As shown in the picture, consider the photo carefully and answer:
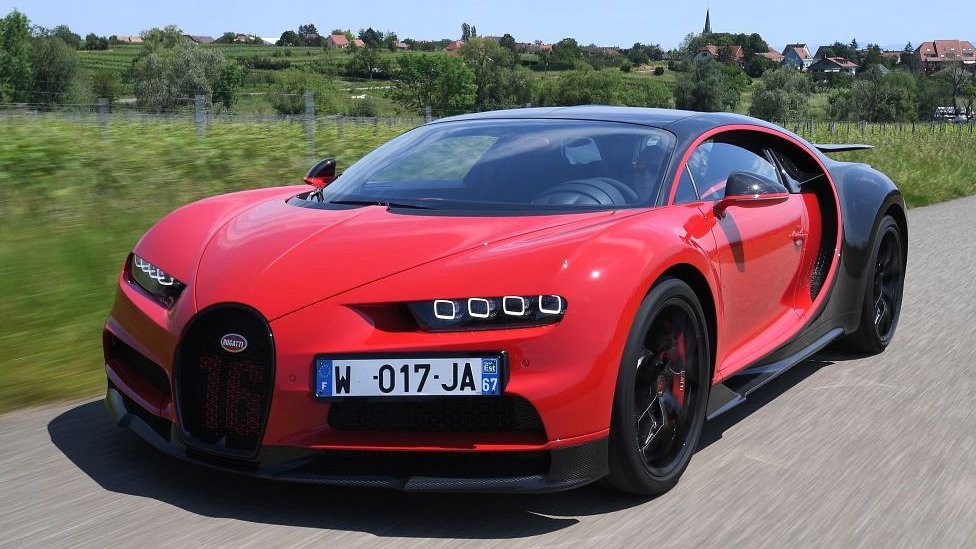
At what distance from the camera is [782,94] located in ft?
207

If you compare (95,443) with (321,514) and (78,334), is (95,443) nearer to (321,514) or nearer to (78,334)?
(321,514)

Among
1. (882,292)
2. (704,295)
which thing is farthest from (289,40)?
(704,295)

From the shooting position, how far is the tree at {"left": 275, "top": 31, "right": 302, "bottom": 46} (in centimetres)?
13525

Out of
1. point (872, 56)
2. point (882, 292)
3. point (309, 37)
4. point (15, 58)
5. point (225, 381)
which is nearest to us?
point (225, 381)

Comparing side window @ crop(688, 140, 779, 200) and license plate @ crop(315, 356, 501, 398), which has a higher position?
side window @ crop(688, 140, 779, 200)

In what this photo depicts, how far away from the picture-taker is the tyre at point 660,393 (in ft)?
10.5

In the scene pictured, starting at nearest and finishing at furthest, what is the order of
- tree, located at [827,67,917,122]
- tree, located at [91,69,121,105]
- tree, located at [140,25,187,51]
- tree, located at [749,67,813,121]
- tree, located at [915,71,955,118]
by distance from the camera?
tree, located at [91,69,121,105]
tree, located at [749,67,813,121]
tree, located at [827,67,917,122]
tree, located at [915,71,955,118]
tree, located at [140,25,187,51]

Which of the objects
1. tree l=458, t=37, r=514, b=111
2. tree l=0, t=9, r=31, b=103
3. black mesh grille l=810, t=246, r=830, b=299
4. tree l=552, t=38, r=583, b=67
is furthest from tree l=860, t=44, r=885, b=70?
black mesh grille l=810, t=246, r=830, b=299

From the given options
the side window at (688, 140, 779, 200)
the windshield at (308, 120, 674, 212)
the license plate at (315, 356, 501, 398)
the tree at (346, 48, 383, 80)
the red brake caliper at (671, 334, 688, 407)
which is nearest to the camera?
the license plate at (315, 356, 501, 398)

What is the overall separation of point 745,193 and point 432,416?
161 centimetres

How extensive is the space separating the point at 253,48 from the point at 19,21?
5613 centimetres

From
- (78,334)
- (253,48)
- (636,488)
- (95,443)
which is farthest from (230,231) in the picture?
(253,48)

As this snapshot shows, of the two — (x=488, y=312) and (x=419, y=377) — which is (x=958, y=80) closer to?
(x=488, y=312)

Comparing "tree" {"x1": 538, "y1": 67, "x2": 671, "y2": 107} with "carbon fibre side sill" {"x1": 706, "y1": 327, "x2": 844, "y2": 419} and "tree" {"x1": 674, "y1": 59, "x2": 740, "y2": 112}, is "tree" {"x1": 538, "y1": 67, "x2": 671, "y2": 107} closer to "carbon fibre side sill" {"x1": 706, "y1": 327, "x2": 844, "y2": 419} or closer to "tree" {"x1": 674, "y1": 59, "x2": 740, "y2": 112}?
"tree" {"x1": 674, "y1": 59, "x2": 740, "y2": 112}
